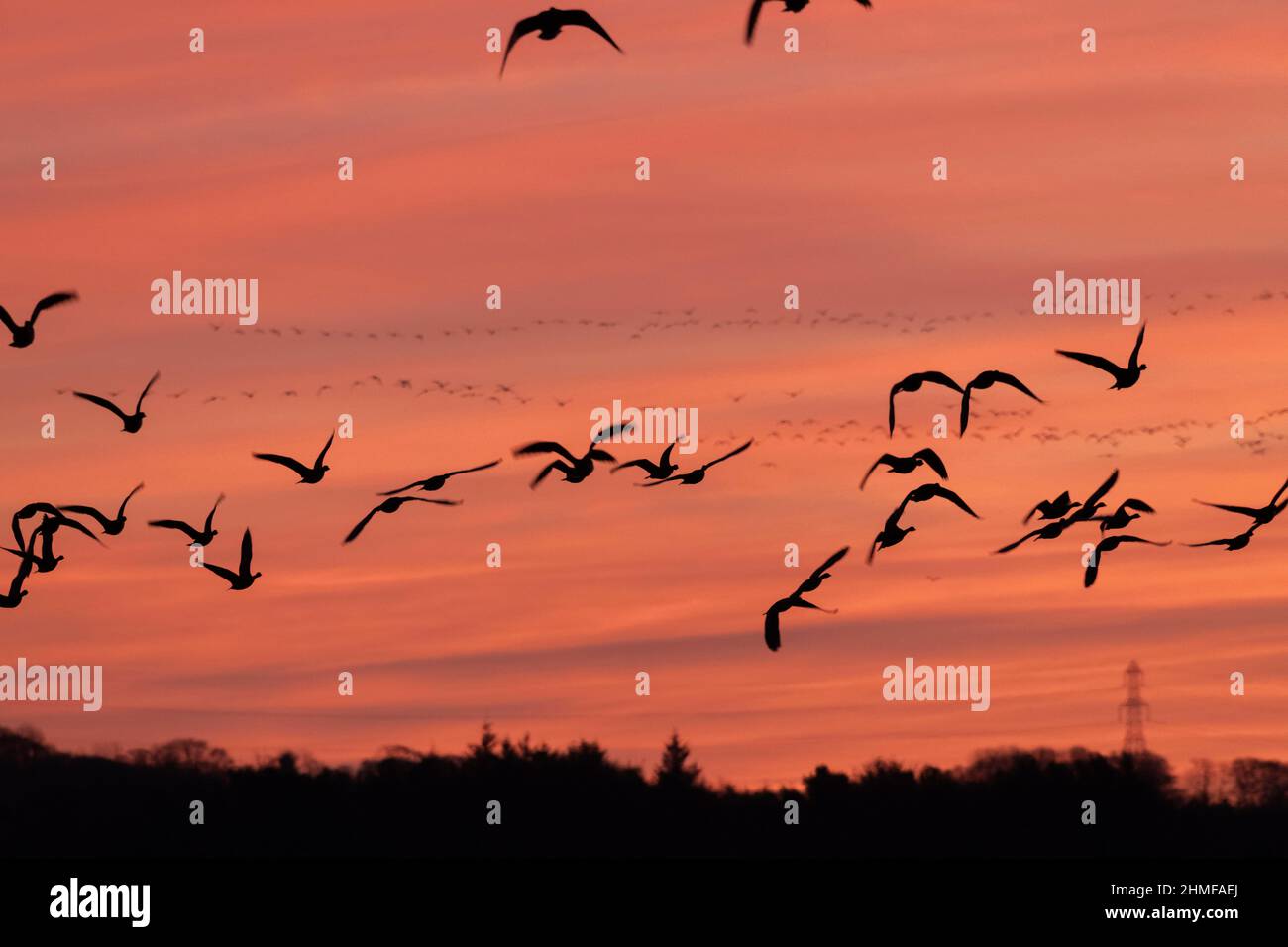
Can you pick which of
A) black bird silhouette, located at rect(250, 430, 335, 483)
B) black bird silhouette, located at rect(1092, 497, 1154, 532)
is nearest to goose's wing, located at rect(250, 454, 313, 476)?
black bird silhouette, located at rect(250, 430, 335, 483)

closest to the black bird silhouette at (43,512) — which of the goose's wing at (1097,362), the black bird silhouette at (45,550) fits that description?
the black bird silhouette at (45,550)

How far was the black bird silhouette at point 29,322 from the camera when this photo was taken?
5806 cm

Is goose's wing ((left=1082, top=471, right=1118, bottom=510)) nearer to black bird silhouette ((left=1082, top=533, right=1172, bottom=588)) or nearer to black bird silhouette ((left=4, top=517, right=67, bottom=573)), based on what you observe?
black bird silhouette ((left=1082, top=533, right=1172, bottom=588))

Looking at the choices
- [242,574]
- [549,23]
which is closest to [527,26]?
[549,23]

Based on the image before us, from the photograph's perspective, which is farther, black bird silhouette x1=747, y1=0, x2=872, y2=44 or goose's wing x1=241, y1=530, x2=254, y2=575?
goose's wing x1=241, y1=530, x2=254, y2=575

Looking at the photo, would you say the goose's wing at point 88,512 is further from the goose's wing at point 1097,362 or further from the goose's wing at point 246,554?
the goose's wing at point 1097,362

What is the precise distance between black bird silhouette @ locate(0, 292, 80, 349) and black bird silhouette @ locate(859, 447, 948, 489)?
1934 centimetres

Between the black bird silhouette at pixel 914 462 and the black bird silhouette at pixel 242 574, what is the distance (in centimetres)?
1557

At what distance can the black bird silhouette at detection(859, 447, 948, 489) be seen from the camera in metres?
56.8

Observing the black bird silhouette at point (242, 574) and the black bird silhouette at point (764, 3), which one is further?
the black bird silhouette at point (242, 574)

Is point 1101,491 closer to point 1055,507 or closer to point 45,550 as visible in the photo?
point 1055,507

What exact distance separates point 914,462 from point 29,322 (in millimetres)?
21068
